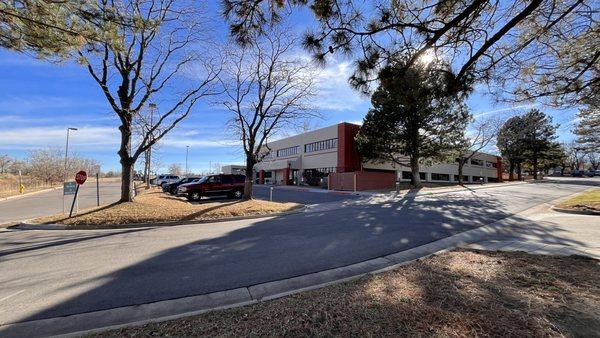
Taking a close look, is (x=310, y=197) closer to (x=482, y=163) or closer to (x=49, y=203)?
(x=49, y=203)

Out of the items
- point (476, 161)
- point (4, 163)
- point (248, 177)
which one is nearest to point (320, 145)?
point (248, 177)

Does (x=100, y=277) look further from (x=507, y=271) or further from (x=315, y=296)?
(x=507, y=271)

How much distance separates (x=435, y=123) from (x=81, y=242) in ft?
101

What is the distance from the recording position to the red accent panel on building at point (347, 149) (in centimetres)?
3847

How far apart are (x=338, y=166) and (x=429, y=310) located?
116ft

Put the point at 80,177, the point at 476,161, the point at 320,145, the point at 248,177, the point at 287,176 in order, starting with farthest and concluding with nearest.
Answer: the point at 476,161, the point at 287,176, the point at 320,145, the point at 248,177, the point at 80,177

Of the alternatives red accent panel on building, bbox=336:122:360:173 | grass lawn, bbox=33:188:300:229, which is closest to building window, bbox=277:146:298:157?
red accent panel on building, bbox=336:122:360:173

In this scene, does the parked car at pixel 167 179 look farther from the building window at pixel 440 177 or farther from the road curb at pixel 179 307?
the building window at pixel 440 177

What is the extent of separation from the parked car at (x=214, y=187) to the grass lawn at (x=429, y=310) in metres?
21.6

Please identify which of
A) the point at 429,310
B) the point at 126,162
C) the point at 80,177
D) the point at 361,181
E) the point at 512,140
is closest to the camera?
the point at 429,310

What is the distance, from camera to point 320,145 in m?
44.1

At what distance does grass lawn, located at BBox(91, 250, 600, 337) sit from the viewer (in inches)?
139

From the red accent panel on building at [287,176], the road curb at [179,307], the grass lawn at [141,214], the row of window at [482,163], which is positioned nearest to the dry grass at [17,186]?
the grass lawn at [141,214]

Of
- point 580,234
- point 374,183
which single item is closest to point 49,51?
point 580,234
